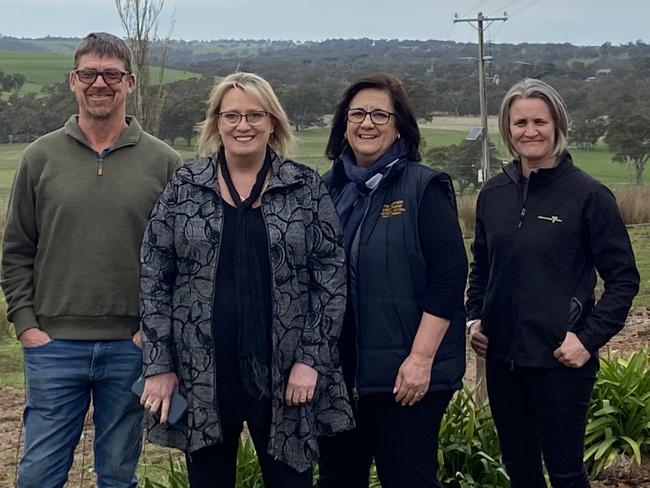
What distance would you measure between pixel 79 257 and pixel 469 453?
6.95 ft

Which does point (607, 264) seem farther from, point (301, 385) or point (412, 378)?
point (301, 385)

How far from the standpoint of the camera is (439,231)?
335cm

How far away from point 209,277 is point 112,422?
85cm

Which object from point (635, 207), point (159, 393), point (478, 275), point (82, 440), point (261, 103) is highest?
point (261, 103)

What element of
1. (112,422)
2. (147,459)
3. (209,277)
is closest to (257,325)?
(209,277)

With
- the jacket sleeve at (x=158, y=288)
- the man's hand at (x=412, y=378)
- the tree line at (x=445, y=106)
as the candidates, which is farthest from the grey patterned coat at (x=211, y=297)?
the tree line at (x=445, y=106)

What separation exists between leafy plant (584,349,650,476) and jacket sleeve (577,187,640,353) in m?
1.68

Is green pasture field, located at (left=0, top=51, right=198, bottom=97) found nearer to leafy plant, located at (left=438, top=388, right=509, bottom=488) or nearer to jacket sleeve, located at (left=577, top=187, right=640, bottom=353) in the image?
leafy plant, located at (left=438, top=388, right=509, bottom=488)

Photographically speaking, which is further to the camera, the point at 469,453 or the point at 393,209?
the point at 469,453

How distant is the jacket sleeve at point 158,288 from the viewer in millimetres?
3266

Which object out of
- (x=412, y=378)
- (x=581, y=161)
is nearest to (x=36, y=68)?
(x=581, y=161)

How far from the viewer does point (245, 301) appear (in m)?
3.23

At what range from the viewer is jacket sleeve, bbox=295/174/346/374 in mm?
3283

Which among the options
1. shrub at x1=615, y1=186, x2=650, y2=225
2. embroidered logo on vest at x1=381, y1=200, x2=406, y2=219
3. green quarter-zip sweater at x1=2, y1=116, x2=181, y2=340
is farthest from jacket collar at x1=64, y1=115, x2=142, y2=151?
shrub at x1=615, y1=186, x2=650, y2=225
